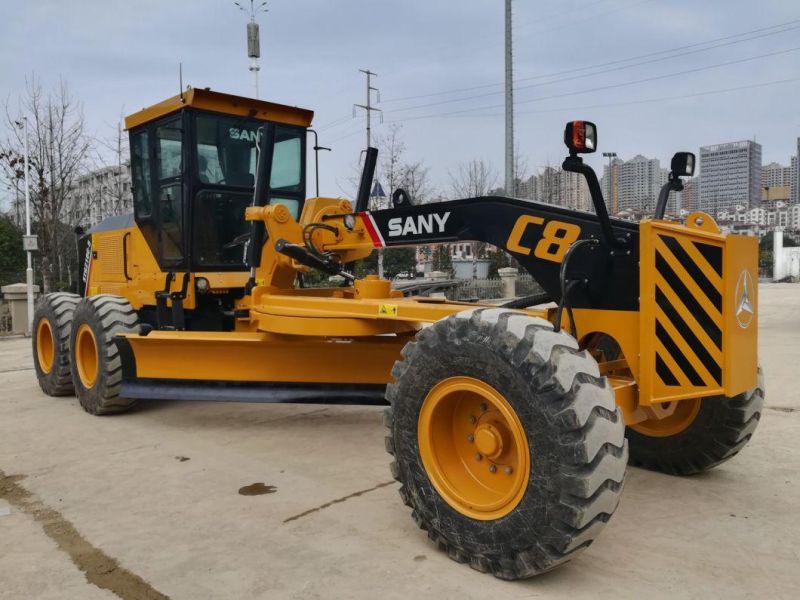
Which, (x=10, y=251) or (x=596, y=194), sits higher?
(x=10, y=251)

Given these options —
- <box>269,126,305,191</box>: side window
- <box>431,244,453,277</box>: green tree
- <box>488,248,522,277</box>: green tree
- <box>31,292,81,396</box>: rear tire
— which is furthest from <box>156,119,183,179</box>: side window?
<box>488,248,522,277</box>: green tree

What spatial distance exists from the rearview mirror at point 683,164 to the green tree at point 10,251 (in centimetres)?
2432

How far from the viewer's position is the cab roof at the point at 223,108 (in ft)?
19.5

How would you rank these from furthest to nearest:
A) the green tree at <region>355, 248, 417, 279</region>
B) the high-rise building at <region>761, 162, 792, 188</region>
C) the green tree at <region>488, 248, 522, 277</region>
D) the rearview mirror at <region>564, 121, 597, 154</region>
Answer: the high-rise building at <region>761, 162, 792, 188</region> < the green tree at <region>488, 248, 522, 277</region> < the green tree at <region>355, 248, 417, 279</region> < the rearview mirror at <region>564, 121, 597, 154</region>

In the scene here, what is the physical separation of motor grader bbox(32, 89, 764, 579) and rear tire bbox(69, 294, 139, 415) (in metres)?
0.02

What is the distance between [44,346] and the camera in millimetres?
7539

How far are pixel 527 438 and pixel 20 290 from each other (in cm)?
1485

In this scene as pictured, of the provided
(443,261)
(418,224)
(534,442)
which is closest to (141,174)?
(418,224)

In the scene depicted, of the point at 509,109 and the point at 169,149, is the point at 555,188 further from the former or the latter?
the point at 169,149

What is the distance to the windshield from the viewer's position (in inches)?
241

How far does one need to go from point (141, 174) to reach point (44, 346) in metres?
2.41

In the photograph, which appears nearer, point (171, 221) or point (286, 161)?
point (171, 221)

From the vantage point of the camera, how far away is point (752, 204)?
190ft

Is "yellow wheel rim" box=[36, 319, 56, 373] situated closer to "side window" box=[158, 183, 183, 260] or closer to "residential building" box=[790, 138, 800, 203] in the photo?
"side window" box=[158, 183, 183, 260]
